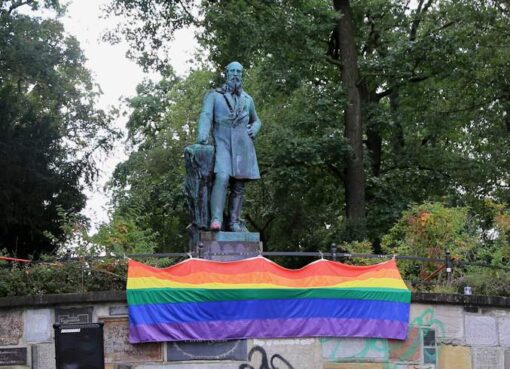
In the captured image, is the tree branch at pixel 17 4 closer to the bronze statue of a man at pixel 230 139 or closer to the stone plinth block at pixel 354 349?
the bronze statue of a man at pixel 230 139

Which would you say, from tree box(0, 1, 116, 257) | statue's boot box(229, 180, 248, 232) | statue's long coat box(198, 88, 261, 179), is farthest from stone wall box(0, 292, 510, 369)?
tree box(0, 1, 116, 257)

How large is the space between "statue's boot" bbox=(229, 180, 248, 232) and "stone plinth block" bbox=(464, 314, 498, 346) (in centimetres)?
319

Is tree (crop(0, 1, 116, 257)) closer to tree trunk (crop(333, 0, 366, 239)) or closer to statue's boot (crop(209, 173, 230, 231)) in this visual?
tree trunk (crop(333, 0, 366, 239))

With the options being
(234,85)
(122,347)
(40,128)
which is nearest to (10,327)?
(122,347)

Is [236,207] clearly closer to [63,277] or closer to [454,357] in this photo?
[63,277]

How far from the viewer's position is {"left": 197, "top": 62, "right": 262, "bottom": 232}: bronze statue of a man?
1205cm

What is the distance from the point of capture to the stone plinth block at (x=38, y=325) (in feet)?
34.5

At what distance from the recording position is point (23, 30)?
29.6m

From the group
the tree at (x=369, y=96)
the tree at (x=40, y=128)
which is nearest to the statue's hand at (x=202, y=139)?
the tree at (x=369, y=96)

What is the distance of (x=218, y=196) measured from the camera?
39.4 feet

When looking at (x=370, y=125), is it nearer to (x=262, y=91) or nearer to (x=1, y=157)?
(x=262, y=91)

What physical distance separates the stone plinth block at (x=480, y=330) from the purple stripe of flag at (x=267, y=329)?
3.08ft

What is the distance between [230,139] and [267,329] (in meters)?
2.74

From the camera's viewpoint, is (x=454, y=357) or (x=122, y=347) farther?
(x=454, y=357)
